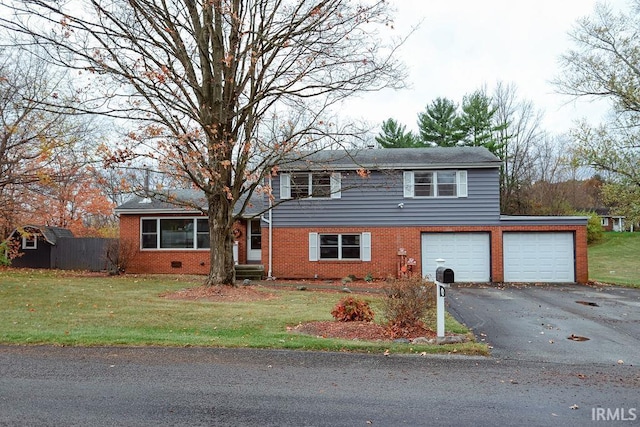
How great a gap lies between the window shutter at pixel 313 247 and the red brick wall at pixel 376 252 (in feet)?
0.47

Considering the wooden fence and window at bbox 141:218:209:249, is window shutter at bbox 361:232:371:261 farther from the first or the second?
the wooden fence

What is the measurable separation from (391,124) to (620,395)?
1570 inches

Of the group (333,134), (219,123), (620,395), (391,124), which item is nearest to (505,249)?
(333,134)

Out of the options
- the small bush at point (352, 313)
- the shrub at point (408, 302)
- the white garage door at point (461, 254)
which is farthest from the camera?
the white garage door at point (461, 254)

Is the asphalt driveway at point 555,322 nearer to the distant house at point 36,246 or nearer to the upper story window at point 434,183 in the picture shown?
the upper story window at point 434,183

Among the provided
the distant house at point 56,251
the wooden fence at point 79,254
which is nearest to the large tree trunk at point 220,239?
the distant house at point 56,251

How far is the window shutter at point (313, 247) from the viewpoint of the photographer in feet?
68.6

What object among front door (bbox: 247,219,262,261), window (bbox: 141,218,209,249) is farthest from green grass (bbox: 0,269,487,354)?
front door (bbox: 247,219,262,261)

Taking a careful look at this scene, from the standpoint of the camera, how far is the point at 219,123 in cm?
1384

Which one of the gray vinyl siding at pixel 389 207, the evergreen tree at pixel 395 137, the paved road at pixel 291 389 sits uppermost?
the evergreen tree at pixel 395 137

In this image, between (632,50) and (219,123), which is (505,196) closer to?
(632,50)

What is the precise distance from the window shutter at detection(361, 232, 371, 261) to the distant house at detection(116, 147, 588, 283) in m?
0.04

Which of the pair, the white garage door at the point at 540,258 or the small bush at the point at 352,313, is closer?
the small bush at the point at 352,313

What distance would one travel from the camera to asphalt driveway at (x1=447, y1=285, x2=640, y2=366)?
746 centimetres
